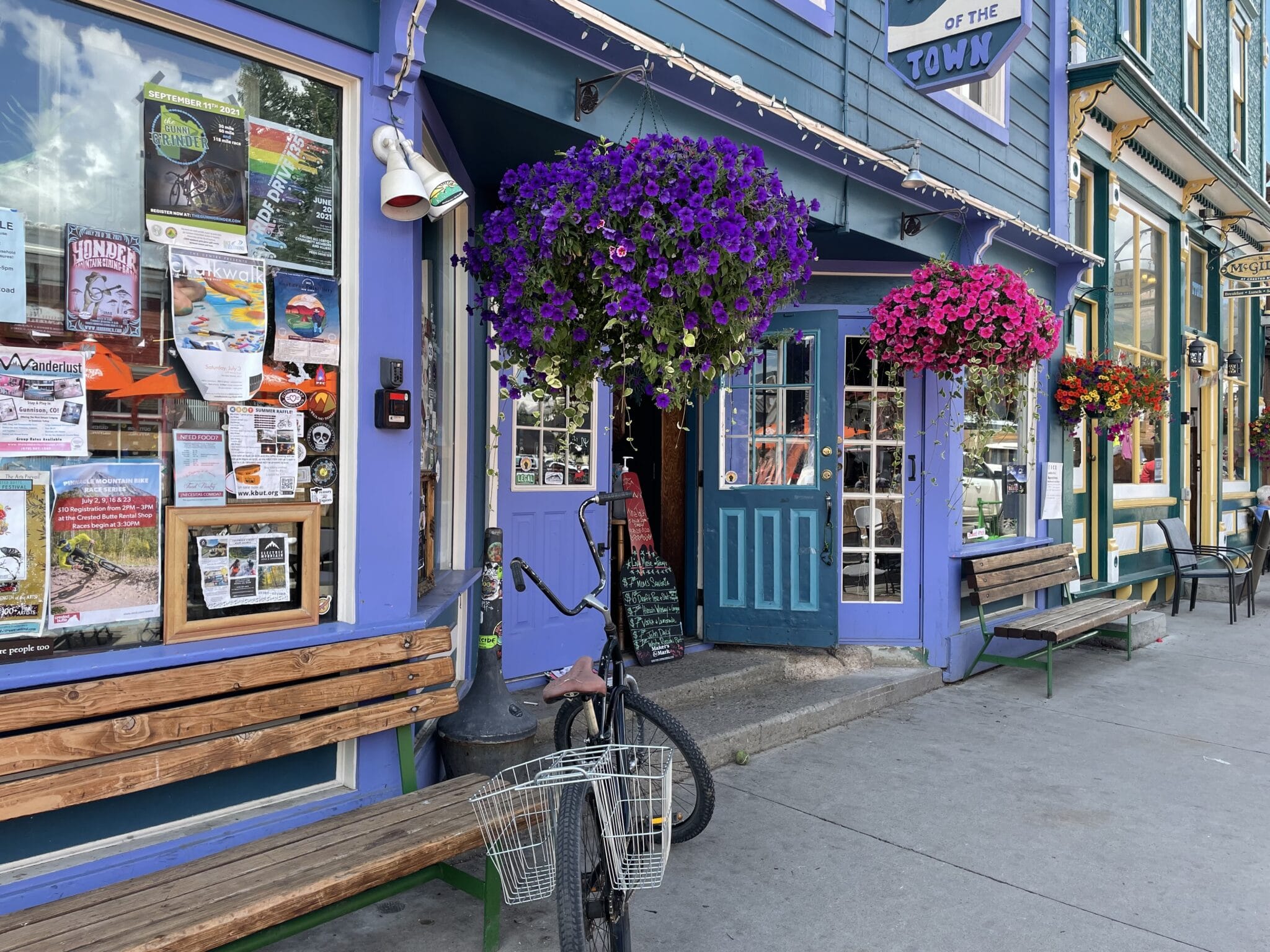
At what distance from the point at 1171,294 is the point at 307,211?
11.2 meters

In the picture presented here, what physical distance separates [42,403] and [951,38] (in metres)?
5.52

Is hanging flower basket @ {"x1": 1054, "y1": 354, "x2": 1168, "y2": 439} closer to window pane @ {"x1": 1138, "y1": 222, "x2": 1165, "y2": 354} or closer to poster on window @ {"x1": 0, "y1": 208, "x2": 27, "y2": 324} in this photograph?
window pane @ {"x1": 1138, "y1": 222, "x2": 1165, "y2": 354}

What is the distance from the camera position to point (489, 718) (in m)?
3.83

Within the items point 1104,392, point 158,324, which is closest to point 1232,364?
point 1104,392

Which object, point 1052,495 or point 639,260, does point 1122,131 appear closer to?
point 1052,495

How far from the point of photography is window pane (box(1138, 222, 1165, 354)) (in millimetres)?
10664

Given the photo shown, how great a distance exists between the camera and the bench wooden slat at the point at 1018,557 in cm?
672

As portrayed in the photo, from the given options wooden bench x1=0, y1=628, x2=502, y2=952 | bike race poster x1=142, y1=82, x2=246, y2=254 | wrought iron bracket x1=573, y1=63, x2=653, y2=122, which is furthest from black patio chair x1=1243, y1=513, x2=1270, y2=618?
bike race poster x1=142, y1=82, x2=246, y2=254

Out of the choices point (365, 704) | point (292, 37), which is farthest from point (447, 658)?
point (292, 37)

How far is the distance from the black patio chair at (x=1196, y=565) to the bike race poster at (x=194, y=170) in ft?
32.8

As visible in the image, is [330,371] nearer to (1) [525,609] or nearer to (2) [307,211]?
(2) [307,211]

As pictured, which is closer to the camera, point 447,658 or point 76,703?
point 76,703

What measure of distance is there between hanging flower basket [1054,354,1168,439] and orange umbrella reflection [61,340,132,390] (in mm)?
7461

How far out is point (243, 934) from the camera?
2.28 m
